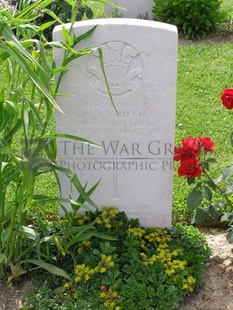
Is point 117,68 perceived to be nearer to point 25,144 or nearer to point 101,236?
point 25,144

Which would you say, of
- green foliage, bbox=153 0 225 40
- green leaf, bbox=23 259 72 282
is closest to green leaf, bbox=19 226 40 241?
green leaf, bbox=23 259 72 282

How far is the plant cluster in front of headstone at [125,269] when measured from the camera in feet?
9.91

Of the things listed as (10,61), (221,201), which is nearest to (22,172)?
(10,61)

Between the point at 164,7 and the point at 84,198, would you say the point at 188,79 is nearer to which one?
the point at 164,7

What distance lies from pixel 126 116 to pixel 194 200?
1.75 feet

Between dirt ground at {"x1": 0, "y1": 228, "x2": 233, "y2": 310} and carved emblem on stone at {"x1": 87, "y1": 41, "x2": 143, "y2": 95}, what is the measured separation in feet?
3.31

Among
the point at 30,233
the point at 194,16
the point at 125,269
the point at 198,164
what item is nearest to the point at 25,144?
the point at 30,233

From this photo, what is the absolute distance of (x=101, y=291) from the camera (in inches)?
120

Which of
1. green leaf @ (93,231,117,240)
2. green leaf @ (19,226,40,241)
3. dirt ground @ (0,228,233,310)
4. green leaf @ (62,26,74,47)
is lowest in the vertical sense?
dirt ground @ (0,228,233,310)

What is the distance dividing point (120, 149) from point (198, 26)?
3.84 m

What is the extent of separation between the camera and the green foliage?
6832 mm

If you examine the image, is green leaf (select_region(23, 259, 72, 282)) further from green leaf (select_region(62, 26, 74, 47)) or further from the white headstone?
the white headstone

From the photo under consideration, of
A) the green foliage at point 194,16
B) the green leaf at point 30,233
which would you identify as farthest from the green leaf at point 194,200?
the green foliage at point 194,16

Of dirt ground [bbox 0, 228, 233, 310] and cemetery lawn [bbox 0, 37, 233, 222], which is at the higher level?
cemetery lawn [bbox 0, 37, 233, 222]
